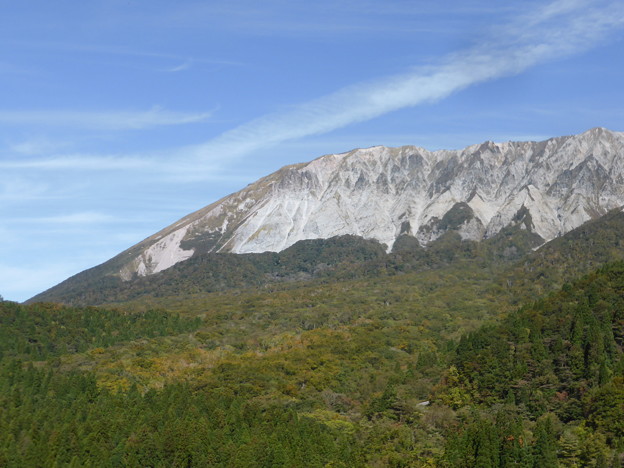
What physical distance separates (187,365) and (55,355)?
147ft

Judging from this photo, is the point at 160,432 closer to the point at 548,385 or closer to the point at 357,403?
the point at 357,403

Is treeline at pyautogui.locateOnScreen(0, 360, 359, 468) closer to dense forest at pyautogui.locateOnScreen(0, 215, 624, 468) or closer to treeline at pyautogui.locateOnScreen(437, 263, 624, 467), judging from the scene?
dense forest at pyautogui.locateOnScreen(0, 215, 624, 468)

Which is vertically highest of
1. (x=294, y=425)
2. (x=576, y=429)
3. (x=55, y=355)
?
(x=55, y=355)

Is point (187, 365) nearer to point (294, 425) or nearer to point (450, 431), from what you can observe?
point (294, 425)

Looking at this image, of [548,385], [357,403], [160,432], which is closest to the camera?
[548,385]

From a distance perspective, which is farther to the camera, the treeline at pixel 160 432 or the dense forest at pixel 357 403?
the treeline at pixel 160 432

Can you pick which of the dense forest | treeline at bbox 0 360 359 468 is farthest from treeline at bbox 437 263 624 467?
treeline at bbox 0 360 359 468

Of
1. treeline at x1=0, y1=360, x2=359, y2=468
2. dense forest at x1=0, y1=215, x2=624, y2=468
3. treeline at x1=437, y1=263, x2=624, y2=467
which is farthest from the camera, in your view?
treeline at x1=0, y1=360, x2=359, y2=468

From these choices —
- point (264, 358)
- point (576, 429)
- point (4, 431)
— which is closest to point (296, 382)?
point (264, 358)

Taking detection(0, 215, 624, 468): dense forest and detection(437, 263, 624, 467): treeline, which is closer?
detection(437, 263, 624, 467): treeline

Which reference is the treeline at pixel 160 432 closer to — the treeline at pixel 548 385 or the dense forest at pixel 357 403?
the dense forest at pixel 357 403

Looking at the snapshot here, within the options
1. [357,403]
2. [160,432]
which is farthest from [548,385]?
[160,432]

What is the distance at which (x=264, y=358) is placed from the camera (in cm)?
17412

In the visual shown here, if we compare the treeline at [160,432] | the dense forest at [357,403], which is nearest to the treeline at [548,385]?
the dense forest at [357,403]
